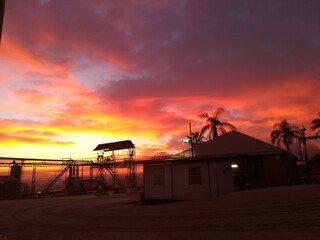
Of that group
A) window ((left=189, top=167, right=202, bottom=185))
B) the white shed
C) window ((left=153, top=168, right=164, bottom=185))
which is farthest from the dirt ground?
window ((left=153, top=168, right=164, bottom=185))

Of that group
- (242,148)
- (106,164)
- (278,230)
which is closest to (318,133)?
(242,148)

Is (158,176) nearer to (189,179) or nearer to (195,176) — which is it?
(189,179)

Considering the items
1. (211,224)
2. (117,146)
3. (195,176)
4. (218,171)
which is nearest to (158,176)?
(195,176)

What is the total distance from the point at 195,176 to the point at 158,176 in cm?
380

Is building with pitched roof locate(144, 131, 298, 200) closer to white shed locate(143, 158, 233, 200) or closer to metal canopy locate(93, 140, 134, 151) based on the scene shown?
white shed locate(143, 158, 233, 200)

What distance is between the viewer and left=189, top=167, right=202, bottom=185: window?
23.2 meters

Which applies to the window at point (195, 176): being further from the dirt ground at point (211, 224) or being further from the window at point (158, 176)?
the dirt ground at point (211, 224)

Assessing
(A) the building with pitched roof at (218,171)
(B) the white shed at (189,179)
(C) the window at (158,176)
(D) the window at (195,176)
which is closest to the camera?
(B) the white shed at (189,179)

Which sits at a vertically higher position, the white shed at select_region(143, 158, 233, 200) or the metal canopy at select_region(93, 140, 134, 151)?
the metal canopy at select_region(93, 140, 134, 151)

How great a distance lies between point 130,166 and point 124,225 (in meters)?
35.9

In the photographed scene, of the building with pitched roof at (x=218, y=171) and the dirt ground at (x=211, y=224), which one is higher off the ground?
the building with pitched roof at (x=218, y=171)

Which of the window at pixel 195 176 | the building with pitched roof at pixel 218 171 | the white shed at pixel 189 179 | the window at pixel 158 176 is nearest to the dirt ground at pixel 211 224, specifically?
the white shed at pixel 189 179

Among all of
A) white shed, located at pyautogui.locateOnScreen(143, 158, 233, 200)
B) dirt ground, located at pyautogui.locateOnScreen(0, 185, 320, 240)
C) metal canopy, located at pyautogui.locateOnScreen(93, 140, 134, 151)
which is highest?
metal canopy, located at pyautogui.locateOnScreen(93, 140, 134, 151)

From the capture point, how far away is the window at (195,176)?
23.2 meters
